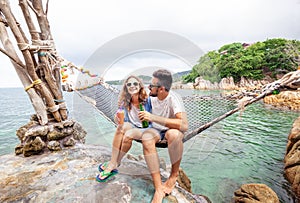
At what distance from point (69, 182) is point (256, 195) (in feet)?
6.28

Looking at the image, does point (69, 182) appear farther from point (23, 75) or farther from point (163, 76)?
point (23, 75)

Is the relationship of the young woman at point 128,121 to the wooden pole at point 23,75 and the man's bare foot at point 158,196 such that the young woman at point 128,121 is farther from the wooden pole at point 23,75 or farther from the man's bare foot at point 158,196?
the wooden pole at point 23,75

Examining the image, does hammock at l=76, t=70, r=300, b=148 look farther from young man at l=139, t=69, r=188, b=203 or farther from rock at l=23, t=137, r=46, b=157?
rock at l=23, t=137, r=46, b=157

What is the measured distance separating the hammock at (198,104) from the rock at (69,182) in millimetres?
348

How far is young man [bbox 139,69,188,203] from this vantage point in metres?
1.07

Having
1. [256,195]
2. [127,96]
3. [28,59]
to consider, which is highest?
[28,59]

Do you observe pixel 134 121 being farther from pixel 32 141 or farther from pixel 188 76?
pixel 32 141

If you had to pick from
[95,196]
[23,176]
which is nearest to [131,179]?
[95,196]

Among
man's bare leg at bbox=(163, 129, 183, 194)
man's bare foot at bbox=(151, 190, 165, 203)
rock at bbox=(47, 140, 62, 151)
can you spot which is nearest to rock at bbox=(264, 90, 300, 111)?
man's bare leg at bbox=(163, 129, 183, 194)

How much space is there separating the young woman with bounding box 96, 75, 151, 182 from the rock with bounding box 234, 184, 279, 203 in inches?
62.3

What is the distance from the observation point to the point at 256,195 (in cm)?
180

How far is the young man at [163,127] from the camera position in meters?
1.07

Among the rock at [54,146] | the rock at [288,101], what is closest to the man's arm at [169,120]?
the rock at [54,146]

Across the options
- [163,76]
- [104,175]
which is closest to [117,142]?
[104,175]
